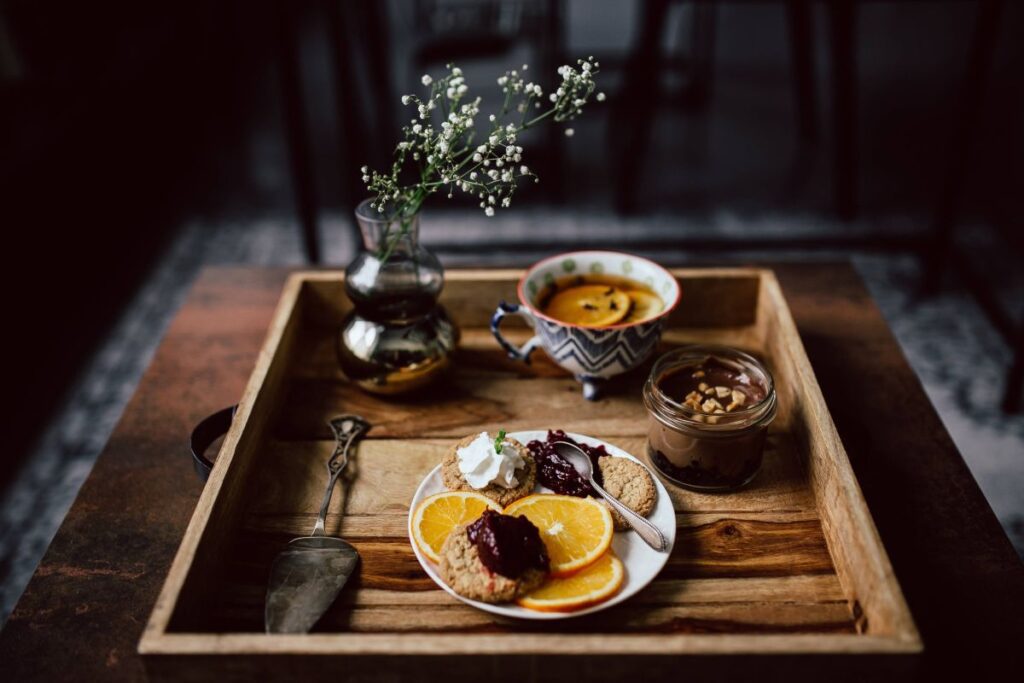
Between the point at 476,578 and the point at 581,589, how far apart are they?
0.37 feet

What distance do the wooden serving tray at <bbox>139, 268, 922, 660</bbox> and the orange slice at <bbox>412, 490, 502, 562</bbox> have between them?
42mm

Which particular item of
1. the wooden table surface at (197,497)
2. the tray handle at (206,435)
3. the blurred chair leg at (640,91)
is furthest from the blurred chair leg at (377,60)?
the tray handle at (206,435)

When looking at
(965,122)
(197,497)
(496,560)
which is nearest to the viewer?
(496,560)

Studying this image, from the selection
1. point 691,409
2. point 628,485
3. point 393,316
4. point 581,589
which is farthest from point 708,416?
point 393,316

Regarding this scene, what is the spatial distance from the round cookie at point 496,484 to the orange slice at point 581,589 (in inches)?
5.4

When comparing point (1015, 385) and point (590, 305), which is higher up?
point (590, 305)

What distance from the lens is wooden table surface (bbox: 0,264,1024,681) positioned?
90 centimetres

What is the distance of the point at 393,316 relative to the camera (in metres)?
1.18

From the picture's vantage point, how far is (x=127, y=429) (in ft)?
4.00

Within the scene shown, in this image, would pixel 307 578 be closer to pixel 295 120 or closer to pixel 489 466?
pixel 489 466

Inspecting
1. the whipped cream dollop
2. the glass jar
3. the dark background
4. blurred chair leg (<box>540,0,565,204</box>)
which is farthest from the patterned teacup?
blurred chair leg (<box>540,0,565,204</box>)

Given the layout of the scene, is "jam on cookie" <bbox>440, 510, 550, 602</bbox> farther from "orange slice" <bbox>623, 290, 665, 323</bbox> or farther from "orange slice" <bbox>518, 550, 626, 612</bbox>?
"orange slice" <bbox>623, 290, 665, 323</bbox>

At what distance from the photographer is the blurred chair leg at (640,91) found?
99.1 inches

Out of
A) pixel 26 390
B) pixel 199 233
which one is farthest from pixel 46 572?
pixel 199 233
